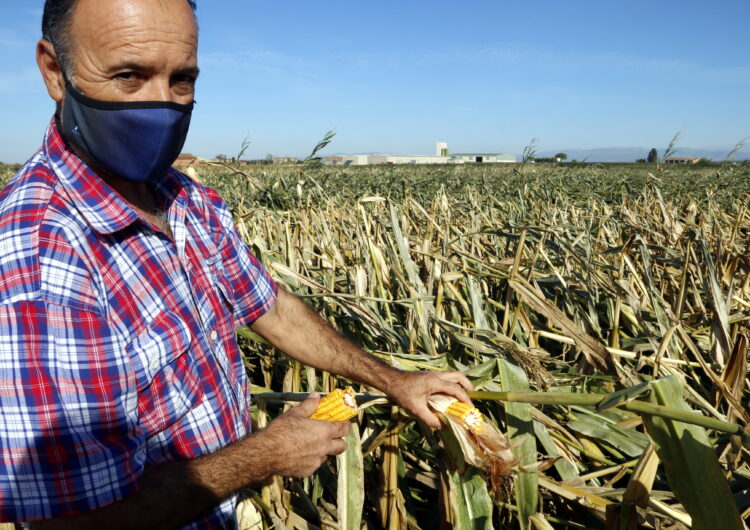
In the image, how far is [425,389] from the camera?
1659mm

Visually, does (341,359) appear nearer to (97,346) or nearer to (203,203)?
(203,203)

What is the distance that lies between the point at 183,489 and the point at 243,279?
32.0 inches

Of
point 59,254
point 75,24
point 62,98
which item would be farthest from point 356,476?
point 75,24

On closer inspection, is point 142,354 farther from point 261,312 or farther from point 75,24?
point 75,24

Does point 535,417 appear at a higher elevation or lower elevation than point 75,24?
lower

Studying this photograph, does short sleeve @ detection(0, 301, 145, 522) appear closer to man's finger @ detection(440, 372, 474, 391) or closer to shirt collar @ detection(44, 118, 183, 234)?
shirt collar @ detection(44, 118, 183, 234)

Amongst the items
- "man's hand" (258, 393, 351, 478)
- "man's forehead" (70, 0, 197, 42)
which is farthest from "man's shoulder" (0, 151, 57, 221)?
"man's hand" (258, 393, 351, 478)

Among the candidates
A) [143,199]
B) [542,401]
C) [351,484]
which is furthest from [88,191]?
[542,401]

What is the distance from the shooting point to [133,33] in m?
1.46

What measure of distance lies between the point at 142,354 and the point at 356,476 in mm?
738

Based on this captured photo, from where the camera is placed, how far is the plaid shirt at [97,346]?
3.73 feet

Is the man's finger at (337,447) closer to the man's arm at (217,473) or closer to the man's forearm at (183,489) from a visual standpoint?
the man's arm at (217,473)

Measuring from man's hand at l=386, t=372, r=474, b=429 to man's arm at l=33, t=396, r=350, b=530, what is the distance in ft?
0.64

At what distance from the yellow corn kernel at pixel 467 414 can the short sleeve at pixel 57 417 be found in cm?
79
